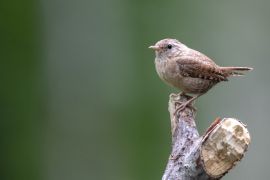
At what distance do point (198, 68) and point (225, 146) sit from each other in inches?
66.0

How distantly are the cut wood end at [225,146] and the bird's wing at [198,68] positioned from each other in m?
1.54

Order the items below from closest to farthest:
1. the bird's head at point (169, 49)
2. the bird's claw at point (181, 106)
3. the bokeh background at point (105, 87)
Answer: the bird's claw at point (181, 106) < the bird's head at point (169, 49) < the bokeh background at point (105, 87)

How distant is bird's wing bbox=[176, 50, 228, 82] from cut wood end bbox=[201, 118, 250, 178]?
1.54 m

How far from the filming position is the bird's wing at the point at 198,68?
494cm

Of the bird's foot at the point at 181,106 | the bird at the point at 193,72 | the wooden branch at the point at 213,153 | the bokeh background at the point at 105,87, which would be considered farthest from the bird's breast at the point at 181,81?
the bokeh background at the point at 105,87

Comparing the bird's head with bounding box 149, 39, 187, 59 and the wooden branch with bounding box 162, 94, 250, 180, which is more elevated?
the bird's head with bounding box 149, 39, 187, 59

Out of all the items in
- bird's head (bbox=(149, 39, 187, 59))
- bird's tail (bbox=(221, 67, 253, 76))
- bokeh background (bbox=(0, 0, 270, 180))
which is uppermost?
bird's head (bbox=(149, 39, 187, 59))

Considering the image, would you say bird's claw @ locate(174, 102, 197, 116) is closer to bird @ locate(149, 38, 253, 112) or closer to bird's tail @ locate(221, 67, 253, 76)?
bird @ locate(149, 38, 253, 112)

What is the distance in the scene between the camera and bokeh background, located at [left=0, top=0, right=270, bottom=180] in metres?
8.57

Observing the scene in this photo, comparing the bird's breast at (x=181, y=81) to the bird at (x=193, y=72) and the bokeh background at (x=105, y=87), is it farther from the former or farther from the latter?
the bokeh background at (x=105, y=87)

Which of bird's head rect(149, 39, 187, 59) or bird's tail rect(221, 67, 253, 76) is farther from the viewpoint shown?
bird's head rect(149, 39, 187, 59)

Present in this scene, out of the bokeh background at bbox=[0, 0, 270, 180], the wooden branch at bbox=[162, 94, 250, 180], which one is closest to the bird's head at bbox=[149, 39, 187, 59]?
the wooden branch at bbox=[162, 94, 250, 180]

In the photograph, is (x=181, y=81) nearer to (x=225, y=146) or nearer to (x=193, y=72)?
(x=193, y=72)

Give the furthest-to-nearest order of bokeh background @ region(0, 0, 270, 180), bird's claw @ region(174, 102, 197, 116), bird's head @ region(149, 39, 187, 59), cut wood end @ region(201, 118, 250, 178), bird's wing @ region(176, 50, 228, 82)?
1. bokeh background @ region(0, 0, 270, 180)
2. bird's head @ region(149, 39, 187, 59)
3. bird's wing @ region(176, 50, 228, 82)
4. bird's claw @ region(174, 102, 197, 116)
5. cut wood end @ region(201, 118, 250, 178)
